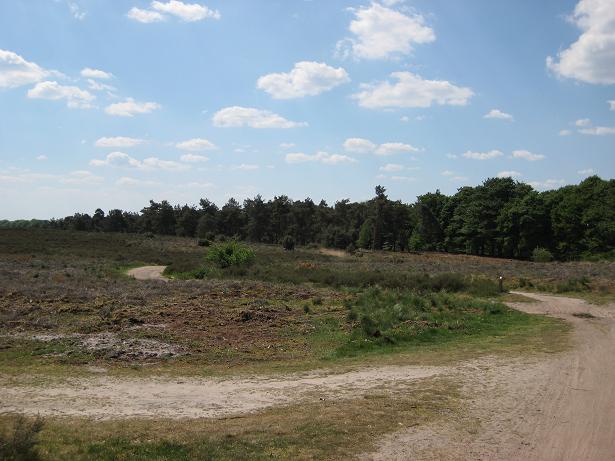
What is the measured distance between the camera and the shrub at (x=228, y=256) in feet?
138

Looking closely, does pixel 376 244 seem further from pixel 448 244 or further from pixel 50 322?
pixel 50 322

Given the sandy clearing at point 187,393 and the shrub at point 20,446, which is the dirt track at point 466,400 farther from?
the shrub at point 20,446

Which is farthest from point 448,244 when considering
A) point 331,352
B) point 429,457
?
point 429,457

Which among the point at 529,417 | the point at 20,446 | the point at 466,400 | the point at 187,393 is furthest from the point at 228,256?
the point at 20,446

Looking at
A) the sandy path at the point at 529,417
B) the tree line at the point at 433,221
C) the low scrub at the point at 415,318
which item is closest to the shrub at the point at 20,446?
the sandy path at the point at 529,417

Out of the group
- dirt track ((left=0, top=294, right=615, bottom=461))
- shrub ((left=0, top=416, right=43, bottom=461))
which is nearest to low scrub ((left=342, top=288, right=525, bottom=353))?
dirt track ((left=0, top=294, right=615, bottom=461))

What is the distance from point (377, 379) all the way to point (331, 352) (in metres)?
3.48

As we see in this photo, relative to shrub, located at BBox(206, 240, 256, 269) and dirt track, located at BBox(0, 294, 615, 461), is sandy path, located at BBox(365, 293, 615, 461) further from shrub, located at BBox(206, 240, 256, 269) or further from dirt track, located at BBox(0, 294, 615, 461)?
shrub, located at BBox(206, 240, 256, 269)

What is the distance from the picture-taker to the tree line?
70562 millimetres

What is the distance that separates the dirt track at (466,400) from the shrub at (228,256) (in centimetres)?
3080

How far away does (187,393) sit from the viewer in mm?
10125

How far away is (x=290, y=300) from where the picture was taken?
2406 centimetres

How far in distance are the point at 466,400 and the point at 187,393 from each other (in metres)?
5.46

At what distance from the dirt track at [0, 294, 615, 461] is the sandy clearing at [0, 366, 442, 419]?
19 millimetres
